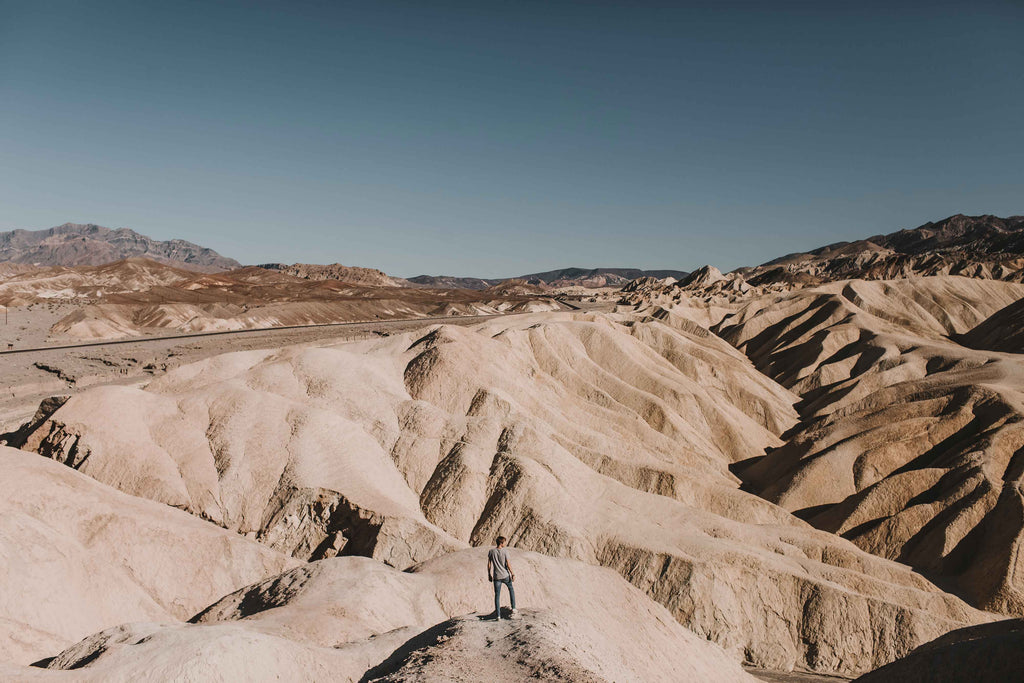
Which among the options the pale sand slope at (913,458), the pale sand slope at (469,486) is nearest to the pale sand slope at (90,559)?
the pale sand slope at (469,486)

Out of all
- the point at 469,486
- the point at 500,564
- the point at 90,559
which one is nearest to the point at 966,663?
the point at 500,564

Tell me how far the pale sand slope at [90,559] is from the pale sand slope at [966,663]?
16182 millimetres

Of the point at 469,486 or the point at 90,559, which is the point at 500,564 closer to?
the point at 90,559

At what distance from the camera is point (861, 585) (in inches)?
903

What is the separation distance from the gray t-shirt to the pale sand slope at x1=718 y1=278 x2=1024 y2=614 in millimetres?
22375

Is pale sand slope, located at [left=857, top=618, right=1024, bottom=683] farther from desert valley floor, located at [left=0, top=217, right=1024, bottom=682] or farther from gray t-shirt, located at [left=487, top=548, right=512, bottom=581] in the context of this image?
gray t-shirt, located at [left=487, top=548, right=512, bottom=581]

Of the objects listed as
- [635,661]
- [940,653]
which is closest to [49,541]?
[635,661]

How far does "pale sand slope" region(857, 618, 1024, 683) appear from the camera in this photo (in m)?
10.1

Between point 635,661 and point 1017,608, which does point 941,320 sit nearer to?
point 1017,608

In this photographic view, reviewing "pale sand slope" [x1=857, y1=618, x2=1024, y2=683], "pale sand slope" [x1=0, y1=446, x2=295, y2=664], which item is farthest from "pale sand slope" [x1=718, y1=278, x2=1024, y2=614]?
"pale sand slope" [x1=0, y1=446, x2=295, y2=664]

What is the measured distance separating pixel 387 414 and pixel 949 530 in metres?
25.2

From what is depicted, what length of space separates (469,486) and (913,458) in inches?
1034

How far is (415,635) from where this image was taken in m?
13.1

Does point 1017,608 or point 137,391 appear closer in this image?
point 1017,608
